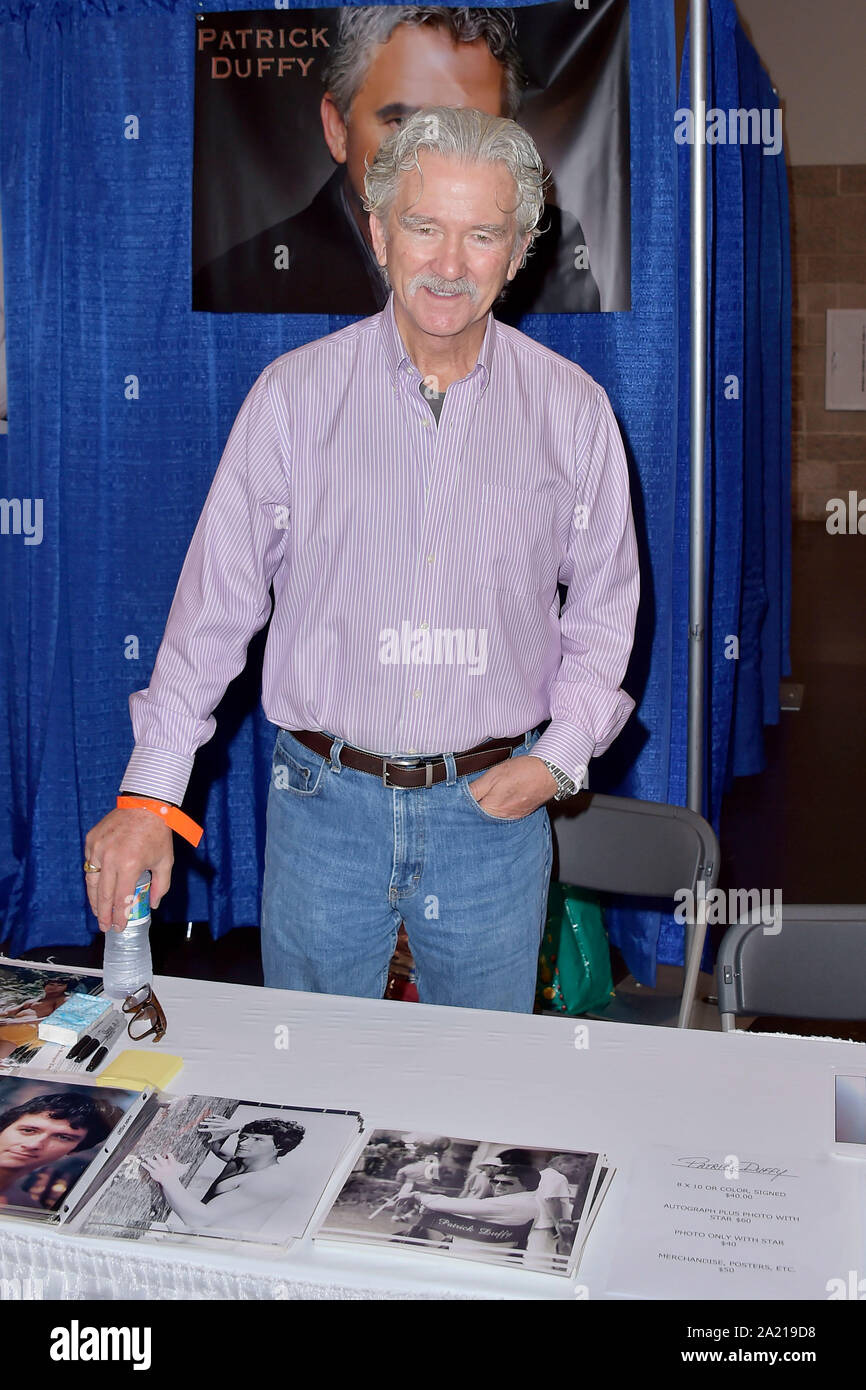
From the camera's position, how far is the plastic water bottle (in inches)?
62.6

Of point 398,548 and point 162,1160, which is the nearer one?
point 162,1160

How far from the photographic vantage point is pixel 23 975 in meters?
1.71

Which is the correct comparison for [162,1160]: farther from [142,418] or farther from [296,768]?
[142,418]

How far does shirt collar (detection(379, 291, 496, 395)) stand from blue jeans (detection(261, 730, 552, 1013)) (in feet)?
1.70

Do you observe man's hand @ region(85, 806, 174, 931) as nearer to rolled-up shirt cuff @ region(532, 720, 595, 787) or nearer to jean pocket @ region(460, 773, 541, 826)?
jean pocket @ region(460, 773, 541, 826)

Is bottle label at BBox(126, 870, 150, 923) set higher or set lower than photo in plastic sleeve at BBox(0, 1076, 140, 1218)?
higher

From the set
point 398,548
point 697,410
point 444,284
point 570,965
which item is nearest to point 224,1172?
point 398,548

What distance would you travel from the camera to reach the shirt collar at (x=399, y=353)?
5.98ft

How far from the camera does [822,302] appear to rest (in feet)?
31.4

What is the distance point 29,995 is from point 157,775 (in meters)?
0.31

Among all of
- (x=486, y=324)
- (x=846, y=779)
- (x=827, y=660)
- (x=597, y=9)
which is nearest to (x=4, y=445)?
(x=597, y=9)

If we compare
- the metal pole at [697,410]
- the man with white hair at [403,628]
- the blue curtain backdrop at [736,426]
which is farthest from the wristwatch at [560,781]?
the blue curtain backdrop at [736,426]

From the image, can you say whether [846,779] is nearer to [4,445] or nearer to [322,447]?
[4,445]

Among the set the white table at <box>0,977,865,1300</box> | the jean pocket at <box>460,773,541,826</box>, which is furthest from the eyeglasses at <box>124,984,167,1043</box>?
the jean pocket at <box>460,773,541,826</box>
